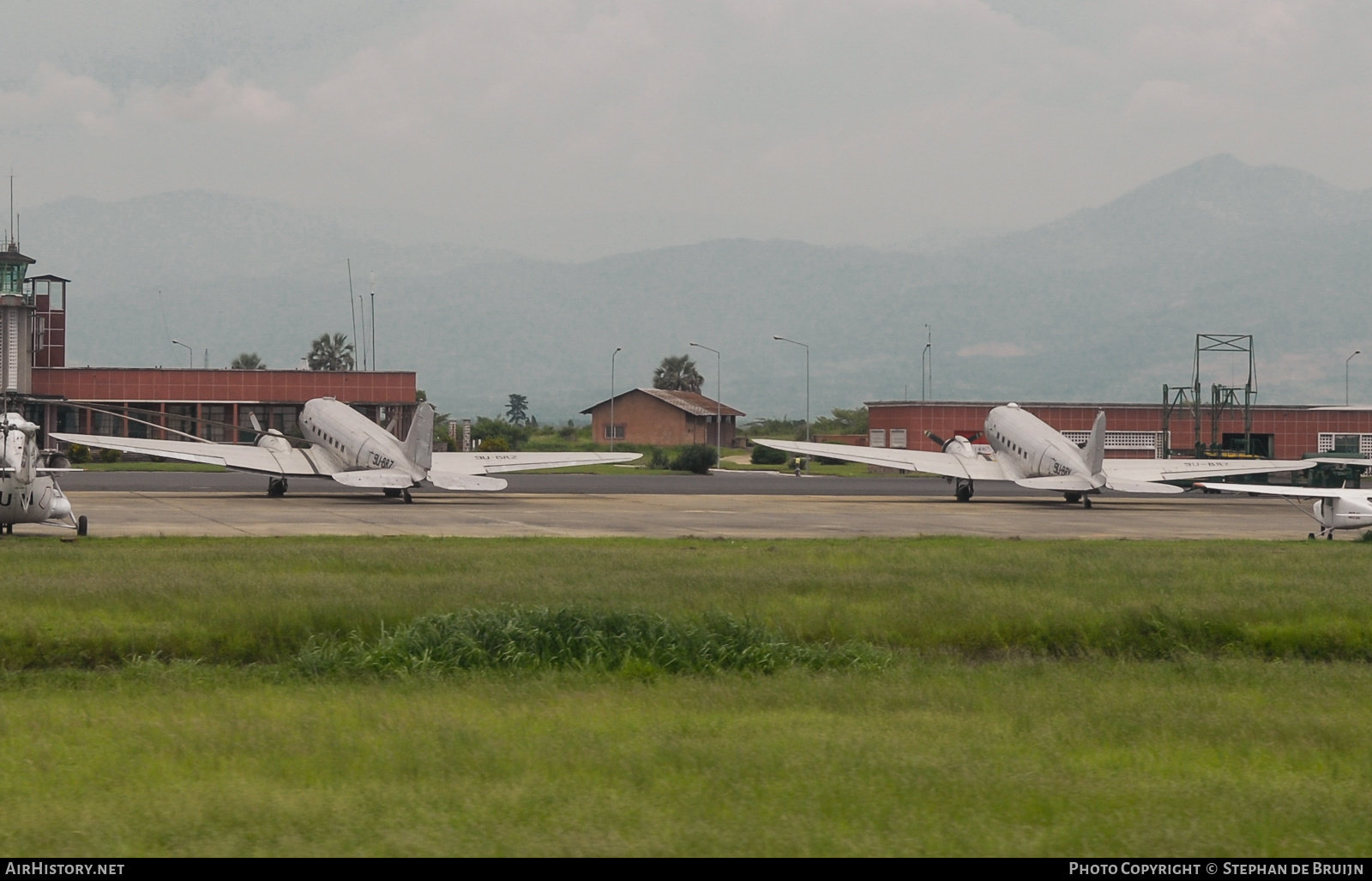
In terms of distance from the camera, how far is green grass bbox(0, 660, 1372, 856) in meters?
8.75

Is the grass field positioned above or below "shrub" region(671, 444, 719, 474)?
below

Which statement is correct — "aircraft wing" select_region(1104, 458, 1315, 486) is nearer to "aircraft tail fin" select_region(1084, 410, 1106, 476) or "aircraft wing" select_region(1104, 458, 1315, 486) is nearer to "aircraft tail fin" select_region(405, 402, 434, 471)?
"aircraft tail fin" select_region(1084, 410, 1106, 476)

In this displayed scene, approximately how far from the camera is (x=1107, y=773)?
10.5 metres

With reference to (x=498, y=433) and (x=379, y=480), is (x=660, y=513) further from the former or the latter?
(x=498, y=433)

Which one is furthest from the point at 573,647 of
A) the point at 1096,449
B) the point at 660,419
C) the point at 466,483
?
the point at 660,419

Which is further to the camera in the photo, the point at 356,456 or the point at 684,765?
the point at 356,456

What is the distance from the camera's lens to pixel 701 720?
1254cm

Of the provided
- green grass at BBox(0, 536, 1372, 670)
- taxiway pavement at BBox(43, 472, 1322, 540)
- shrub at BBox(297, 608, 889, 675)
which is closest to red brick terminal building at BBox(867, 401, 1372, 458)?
taxiway pavement at BBox(43, 472, 1322, 540)

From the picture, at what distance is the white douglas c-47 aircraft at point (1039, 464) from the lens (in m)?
51.1

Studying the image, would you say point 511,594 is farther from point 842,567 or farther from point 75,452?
point 75,452

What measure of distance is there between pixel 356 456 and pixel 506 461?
6954 millimetres

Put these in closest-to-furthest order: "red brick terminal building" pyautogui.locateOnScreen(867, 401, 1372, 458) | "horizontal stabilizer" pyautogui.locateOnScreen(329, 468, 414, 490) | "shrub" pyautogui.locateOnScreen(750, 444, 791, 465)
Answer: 1. "horizontal stabilizer" pyautogui.locateOnScreen(329, 468, 414, 490)
2. "red brick terminal building" pyautogui.locateOnScreen(867, 401, 1372, 458)
3. "shrub" pyautogui.locateOnScreen(750, 444, 791, 465)

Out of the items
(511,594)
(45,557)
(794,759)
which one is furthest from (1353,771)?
(45,557)

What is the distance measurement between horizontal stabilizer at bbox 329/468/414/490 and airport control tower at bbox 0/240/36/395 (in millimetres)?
55390
